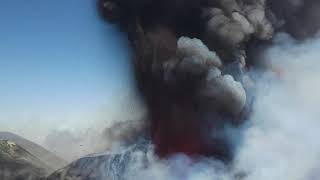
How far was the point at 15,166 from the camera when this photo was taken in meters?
115

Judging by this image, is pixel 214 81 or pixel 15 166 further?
pixel 15 166

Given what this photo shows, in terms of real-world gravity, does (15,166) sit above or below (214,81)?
above

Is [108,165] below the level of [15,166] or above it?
below

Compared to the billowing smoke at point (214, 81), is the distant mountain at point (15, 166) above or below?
above

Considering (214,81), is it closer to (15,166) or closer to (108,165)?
(108,165)

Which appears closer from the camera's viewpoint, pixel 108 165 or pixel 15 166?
pixel 108 165

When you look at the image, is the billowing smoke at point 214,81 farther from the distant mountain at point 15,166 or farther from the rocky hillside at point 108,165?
the distant mountain at point 15,166

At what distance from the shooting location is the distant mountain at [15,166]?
103 metres

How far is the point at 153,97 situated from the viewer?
47594 millimetres

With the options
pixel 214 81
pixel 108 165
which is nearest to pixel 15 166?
pixel 108 165

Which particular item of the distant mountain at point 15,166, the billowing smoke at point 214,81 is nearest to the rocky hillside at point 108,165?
the billowing smoke at point 214,81

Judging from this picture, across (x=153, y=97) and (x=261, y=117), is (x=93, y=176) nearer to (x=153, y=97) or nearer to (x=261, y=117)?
(x=153, y=97)

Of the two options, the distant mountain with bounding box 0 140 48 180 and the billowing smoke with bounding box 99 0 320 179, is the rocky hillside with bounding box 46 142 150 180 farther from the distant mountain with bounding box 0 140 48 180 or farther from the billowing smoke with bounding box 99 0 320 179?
the distant mountain with bounding box 0 140 48 180

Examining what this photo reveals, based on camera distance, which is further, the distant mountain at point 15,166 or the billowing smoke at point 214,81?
the distant mountain at point 15,166
